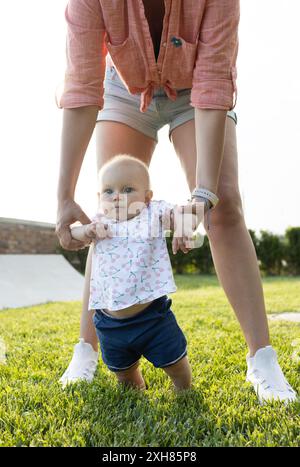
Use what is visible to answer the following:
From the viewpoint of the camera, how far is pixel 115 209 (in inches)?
72.0

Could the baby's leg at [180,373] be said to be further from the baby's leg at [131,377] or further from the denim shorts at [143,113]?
the denim shorts at [143,113]

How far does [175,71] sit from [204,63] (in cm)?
21

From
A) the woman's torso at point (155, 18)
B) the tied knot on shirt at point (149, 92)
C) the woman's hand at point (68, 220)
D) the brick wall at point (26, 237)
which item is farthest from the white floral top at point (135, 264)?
the brick wall at point (26, 237)

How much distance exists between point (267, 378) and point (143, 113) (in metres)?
1.23

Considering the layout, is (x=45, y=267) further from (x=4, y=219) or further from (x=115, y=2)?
(x=115, y=2)

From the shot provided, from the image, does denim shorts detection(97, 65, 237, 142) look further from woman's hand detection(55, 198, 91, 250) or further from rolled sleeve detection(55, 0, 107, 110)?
woman's hand detection(55, 198, 91, 250)

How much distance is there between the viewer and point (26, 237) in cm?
1048

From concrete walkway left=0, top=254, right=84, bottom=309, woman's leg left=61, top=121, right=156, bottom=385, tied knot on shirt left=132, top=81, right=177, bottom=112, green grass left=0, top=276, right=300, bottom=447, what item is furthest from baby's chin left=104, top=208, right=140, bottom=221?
concrete walkway left=0, top=254, right=84, bottom=309

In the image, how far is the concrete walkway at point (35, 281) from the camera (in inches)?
291

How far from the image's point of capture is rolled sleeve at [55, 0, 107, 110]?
1.88 meters

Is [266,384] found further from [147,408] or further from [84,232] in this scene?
[84,232]

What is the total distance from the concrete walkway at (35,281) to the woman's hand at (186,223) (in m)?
5.46
